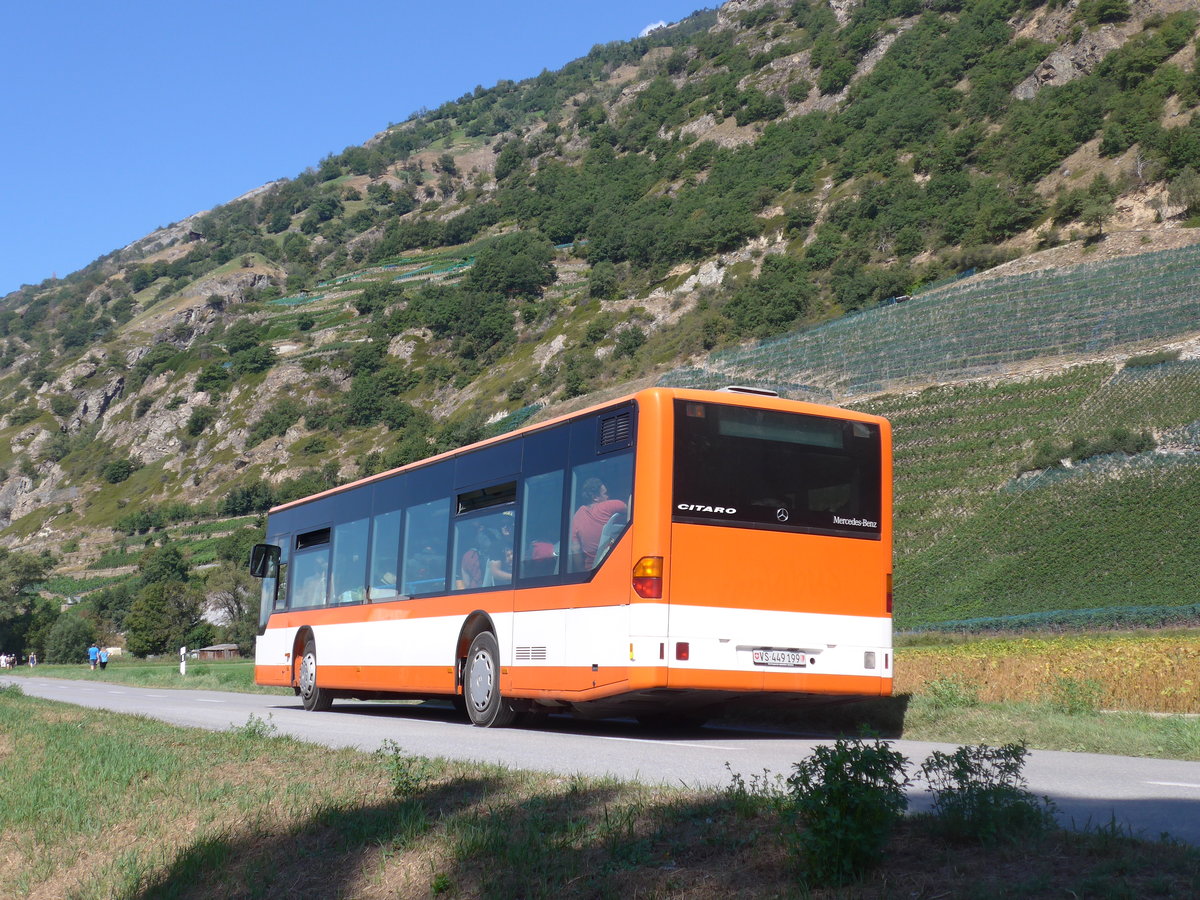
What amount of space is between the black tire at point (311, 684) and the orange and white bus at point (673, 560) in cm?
474

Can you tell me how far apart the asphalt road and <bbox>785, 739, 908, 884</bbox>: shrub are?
114 cm

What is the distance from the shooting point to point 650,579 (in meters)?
10.9

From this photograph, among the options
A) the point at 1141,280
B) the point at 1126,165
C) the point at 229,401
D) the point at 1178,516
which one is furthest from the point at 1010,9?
the point at 1178,516

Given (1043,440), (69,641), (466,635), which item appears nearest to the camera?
(466,635)

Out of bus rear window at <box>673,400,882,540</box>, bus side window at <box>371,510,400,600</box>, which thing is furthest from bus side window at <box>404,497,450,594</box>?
bus rear window at <box>673,400,882,540</box>

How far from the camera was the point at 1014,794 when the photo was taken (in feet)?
17.8

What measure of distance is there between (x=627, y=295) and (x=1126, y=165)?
54796 millimetres

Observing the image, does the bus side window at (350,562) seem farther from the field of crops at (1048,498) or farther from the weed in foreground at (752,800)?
the field of crops at (1048,498)

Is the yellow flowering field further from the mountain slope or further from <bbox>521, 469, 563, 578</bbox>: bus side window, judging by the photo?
the mountain slope

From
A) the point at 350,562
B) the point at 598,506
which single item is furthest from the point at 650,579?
the point at 350,562

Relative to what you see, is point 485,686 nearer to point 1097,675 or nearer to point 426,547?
point 426,547

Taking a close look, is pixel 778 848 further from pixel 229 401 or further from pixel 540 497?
pixel 229 401

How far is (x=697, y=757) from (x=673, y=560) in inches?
74.6

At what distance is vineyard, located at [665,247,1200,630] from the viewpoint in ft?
124
